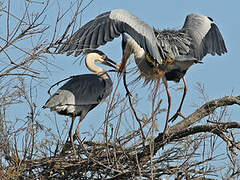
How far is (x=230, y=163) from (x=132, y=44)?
2.19 metres

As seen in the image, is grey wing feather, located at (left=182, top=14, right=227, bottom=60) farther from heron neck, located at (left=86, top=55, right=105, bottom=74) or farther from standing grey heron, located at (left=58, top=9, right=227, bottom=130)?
heron neck, located at (left=86, top=55, right=105, bottom=74)

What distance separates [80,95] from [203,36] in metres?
1.77

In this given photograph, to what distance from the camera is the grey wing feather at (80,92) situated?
19.7 feet

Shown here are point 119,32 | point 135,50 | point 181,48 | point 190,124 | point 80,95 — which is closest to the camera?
point 190,124

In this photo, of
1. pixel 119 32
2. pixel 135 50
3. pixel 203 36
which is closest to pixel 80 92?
pixel 135 50

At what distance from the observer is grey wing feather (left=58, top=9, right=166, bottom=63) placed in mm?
5363

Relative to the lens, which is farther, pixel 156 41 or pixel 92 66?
pixel 92 66

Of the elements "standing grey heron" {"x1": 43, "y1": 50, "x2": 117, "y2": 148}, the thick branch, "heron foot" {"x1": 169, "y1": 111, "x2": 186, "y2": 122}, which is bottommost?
the thick branch

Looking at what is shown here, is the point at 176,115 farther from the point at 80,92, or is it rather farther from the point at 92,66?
the point at 92,66

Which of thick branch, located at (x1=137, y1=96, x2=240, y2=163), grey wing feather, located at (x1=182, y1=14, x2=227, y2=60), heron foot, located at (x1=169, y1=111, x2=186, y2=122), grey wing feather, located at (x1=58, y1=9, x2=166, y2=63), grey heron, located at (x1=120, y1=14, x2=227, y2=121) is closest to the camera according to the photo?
thick branch, located at (x1=137, y1=96, x2=240, y2=163)

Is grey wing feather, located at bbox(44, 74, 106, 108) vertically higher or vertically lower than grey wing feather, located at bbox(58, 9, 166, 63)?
lower

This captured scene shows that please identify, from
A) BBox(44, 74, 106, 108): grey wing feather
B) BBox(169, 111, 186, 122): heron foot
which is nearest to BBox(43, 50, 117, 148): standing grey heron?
BBox(44, 74, 106, 108): grey wing feather

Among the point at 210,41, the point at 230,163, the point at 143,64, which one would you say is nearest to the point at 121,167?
the point at 230,163

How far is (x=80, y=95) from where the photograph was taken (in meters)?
6.28
